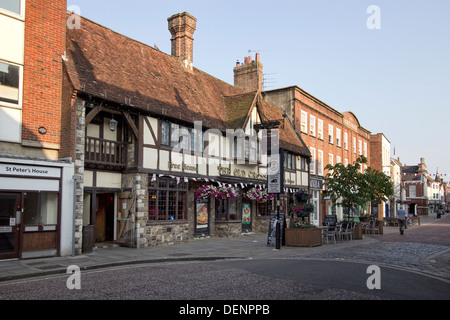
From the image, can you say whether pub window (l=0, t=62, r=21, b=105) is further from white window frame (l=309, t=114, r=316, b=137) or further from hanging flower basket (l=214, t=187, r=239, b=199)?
white window frame (l=309, t=114, r=316, b=137)

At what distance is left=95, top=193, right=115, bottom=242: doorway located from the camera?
1695 centimetres

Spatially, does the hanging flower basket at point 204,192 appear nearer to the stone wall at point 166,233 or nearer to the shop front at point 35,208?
the stone wall at point 166,233

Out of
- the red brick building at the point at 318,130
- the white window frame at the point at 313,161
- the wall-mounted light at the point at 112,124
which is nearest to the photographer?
the wall-mounted light at the point at 112,124

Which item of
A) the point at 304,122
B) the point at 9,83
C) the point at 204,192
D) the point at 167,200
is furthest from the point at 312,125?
the point at 9,83

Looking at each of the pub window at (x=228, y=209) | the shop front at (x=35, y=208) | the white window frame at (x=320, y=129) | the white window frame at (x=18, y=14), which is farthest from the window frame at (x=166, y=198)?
the white window frame at (x=320, y=129)

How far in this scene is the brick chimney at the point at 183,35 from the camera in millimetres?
21969

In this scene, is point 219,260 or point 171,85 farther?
point 171,85

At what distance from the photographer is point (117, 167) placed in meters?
16.3

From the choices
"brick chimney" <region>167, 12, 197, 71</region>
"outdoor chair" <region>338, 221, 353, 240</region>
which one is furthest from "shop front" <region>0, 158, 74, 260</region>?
"outdoor chair" <region>338, 221, 353, 240</region>

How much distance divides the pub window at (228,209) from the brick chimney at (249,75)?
1021 centimetres

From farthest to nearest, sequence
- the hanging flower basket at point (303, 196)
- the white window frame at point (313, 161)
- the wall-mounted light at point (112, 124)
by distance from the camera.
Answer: the white window frame at point (313, 161) → the hanging flower basket at point (303, 196) → the wall-mounted light at point (112, 124)
